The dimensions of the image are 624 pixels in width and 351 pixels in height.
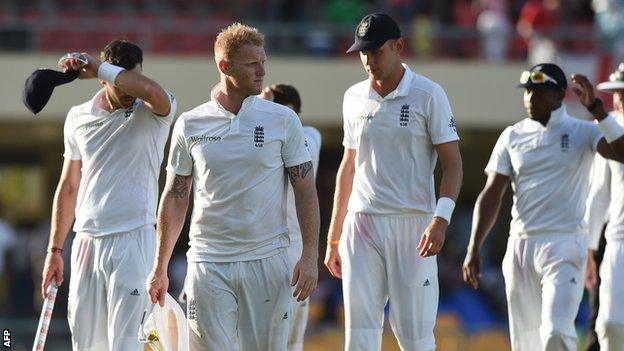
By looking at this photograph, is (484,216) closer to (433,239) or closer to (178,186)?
(433,239)

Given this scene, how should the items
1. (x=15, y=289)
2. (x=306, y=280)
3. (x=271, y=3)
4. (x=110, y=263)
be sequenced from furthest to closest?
(x=271, y=3) → (x=15, y=289) → (x=110, y=263) → (x=306, y=280)

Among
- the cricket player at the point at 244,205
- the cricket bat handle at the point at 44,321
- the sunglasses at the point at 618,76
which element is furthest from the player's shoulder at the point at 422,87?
the cricket bat handle at the point at 44,321

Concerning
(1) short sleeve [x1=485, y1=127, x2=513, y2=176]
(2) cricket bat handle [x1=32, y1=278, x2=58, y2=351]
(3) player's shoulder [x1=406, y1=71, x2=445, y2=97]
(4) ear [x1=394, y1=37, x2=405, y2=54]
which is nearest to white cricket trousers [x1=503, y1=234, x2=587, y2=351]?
(1) short sleeve [x1=485, y1=127, x2=513, y2=176]

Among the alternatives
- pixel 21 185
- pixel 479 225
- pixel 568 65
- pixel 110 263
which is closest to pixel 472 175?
pixel 568 65

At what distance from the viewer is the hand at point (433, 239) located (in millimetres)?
8562

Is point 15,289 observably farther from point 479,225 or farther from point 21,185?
point 479,225

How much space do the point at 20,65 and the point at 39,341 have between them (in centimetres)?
1144

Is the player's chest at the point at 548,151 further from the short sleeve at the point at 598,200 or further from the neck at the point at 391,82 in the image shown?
the neck at the point at 391,82

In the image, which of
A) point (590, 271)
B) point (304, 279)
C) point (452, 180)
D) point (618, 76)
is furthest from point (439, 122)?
point (590, 271)

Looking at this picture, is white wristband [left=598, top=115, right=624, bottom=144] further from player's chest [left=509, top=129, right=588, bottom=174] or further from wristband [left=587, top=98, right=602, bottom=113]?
player's chest [left=509, top=129, right=588, bottom=174]

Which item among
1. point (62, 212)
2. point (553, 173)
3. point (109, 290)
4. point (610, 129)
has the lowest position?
point (109, 290)

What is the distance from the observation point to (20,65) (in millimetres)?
19922

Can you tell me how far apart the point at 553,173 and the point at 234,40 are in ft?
9.52

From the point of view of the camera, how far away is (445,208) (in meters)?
8.70
